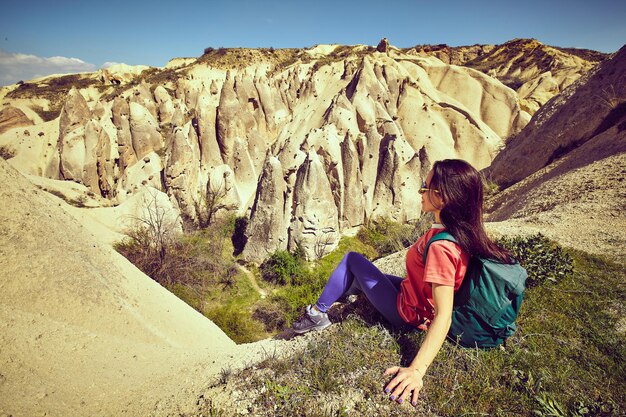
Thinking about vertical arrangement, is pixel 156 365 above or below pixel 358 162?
below

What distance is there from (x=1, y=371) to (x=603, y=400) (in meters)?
4.80

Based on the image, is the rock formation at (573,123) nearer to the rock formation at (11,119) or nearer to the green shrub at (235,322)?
the green shrub at (235,322)

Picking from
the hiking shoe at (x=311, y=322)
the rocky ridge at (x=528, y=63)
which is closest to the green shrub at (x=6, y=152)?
the hiking shoe at (x=311, y=322)

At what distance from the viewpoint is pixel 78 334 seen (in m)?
3.63

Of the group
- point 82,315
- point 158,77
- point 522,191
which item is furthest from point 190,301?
point 158,77

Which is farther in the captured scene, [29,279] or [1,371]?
[29,279]

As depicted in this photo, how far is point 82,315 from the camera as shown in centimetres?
402

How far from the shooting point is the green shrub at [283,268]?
1184cm

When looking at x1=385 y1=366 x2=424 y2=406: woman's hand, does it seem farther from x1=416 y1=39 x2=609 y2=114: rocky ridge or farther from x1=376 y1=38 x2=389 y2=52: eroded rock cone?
x1=376 y1=38 x2=389 y2=52: eroded rock cone

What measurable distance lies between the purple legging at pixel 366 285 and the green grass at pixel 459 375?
0.19 meters

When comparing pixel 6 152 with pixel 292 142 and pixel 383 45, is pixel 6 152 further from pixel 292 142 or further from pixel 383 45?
pixel 383 45

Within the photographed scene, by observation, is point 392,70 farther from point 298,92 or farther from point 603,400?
point 603,400

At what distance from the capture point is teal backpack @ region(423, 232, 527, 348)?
6.44ft

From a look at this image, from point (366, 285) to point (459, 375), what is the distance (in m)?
0.96
